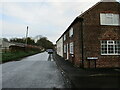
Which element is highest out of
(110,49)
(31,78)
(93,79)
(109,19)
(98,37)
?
(109,19)

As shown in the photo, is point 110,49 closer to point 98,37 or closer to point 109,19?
point 98,37

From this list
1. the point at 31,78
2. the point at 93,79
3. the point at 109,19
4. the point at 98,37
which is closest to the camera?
the point at 93,79

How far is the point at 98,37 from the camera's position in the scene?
14602 millimetres

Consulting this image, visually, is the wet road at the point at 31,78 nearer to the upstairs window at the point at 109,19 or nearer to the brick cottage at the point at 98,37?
the brick cottage at the point at 98,37

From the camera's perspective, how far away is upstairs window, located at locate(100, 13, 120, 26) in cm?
1489

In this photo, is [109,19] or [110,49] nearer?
[110,49]

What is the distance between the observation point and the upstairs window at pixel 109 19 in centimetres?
1489

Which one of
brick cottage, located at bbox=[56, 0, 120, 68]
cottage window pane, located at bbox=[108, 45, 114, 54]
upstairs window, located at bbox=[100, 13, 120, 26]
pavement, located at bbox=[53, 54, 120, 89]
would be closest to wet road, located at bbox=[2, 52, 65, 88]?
pavement, located at bbox=[53, 54, 120, 89]

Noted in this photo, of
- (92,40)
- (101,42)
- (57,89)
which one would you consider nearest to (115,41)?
(101,42)

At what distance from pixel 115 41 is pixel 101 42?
144 cm

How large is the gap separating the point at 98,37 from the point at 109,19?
2.22 m

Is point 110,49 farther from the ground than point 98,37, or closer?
closer

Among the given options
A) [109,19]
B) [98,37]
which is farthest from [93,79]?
[109,19]

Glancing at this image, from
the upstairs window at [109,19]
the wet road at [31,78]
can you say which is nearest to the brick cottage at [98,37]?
the upstairs window at [109,19]
